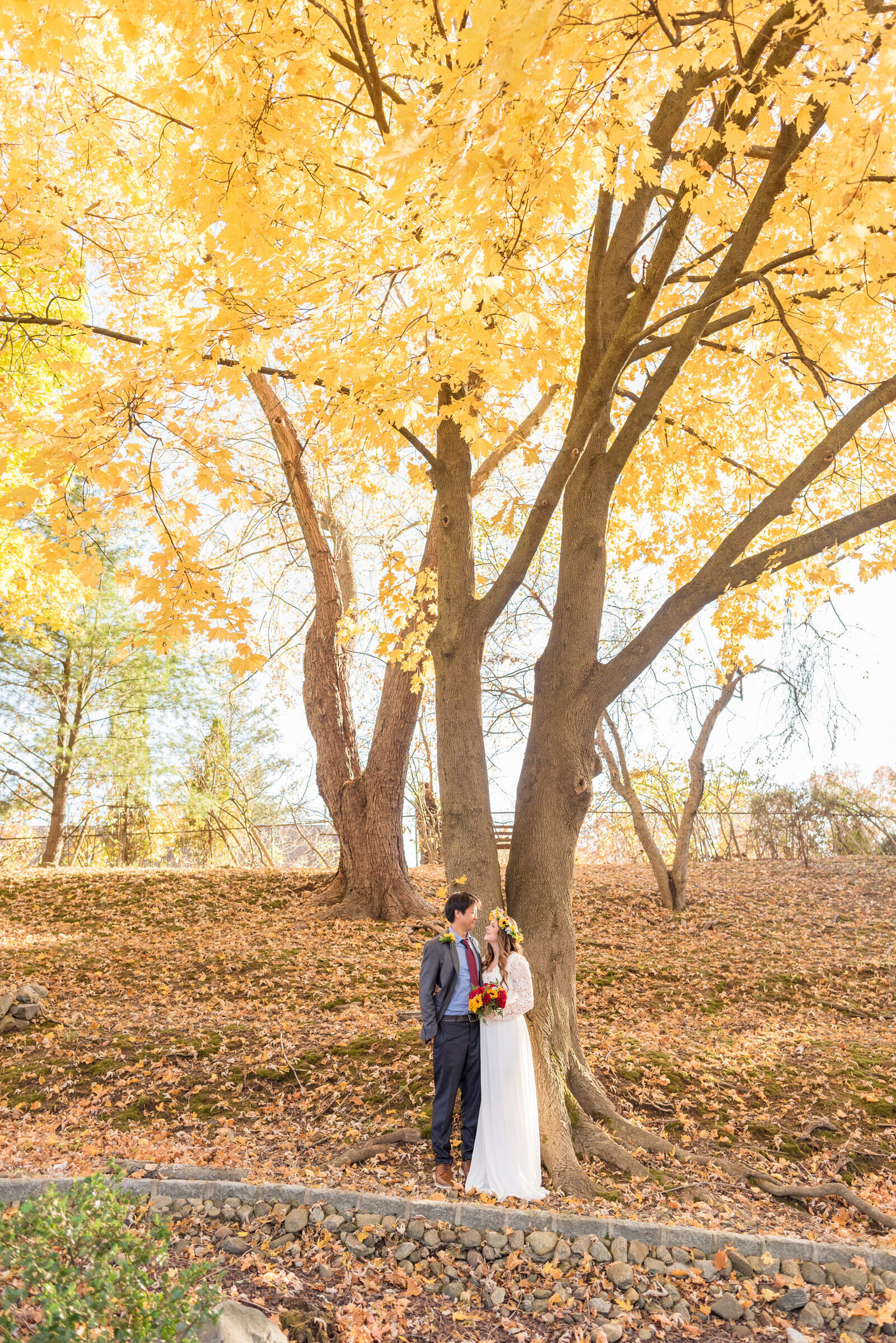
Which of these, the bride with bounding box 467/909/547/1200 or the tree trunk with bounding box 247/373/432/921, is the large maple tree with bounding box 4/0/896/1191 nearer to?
the bride with bounding box 467/909/547/1200

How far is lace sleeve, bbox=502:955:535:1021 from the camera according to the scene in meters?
4.48

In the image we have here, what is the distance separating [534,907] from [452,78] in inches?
164

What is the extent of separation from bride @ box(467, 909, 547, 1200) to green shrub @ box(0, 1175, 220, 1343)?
6.12 ft

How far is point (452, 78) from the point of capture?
3.06 m

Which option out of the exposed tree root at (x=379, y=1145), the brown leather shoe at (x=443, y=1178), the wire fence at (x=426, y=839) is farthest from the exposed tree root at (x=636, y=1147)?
the wire fence at (x=426, y=839)

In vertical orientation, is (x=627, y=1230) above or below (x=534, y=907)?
below

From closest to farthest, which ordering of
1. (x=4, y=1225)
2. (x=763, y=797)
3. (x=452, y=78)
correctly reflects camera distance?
(x=4, y=1225), (x=452, y=78), (x=763, y=797)

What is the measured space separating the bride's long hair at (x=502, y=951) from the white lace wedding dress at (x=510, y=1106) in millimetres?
71

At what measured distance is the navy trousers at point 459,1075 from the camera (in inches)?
180

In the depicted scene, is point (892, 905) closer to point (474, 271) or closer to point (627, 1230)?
point (627, 1230)

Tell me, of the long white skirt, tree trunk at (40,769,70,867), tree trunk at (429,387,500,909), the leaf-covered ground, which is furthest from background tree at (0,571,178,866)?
the long white skirt

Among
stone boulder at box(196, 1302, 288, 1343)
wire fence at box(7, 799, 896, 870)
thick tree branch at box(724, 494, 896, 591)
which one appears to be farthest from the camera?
wire fence at box(7, 799, 896, 870)

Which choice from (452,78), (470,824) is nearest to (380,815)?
(470,824)

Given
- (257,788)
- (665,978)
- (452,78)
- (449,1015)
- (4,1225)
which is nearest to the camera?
(4,1225)
